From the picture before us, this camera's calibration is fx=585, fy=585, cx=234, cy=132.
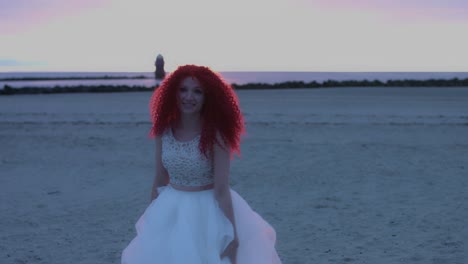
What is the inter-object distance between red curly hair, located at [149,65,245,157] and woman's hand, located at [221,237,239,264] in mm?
526

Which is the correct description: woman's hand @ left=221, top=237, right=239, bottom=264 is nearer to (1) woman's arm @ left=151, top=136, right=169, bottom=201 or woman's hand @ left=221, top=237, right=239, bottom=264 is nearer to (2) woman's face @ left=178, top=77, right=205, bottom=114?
(1) woman's arm @ left=151, top=136, right=169, bottom=201

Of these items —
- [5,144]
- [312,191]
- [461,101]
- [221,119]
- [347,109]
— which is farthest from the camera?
[461,101]

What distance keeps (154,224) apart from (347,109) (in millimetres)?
18369

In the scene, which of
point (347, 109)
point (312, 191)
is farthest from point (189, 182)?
point (347, 109)

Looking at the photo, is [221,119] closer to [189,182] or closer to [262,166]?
[189,182]

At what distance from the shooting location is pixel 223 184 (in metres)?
3.20

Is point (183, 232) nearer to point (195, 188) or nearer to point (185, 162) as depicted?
point (195, 188)

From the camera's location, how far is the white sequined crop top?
3174 mm

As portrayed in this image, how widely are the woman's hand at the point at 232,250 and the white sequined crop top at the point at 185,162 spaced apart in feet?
1.20

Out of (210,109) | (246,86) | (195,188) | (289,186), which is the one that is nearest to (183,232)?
(195,188)

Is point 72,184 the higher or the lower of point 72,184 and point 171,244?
the lower

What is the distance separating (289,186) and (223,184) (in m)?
6.05

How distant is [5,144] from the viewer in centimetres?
1288
